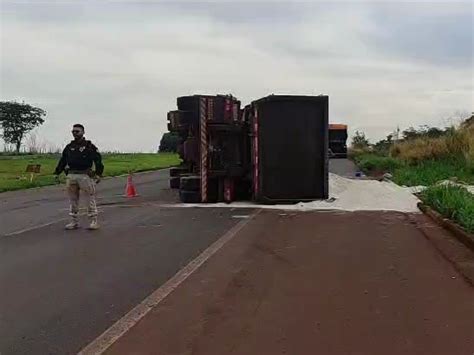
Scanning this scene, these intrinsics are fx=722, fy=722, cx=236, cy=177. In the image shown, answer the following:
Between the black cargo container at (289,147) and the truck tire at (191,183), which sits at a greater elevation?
the black cargo container at (289,147)

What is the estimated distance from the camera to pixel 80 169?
13.1m

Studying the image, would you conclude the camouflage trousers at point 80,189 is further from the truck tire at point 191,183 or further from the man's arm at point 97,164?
the truck tire at point 191,183

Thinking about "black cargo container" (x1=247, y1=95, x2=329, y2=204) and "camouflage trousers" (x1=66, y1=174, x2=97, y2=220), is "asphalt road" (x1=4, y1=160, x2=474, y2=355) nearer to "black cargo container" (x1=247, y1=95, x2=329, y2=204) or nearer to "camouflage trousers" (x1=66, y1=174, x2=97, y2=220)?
"camouflage trousers" (x1=66, y1=174, x2=97, y2=220)

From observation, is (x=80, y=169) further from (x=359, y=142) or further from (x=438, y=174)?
(x=359, y=142)

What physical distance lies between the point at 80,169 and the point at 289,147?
6.20 m

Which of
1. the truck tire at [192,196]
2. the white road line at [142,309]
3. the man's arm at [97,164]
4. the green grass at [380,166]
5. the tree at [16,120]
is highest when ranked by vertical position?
the tree at [16,120]

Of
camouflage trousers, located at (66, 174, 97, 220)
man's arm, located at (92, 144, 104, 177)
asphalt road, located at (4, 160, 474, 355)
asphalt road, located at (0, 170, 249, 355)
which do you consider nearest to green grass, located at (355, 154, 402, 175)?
asphalt road, located at (0, 170, 249, 355)

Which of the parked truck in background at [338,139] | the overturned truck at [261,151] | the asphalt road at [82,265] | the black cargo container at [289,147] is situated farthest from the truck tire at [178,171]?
the parked truck in background at [338,139]

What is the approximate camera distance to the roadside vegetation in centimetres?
1345

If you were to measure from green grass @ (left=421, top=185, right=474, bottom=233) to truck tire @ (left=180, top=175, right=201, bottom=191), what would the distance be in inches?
215

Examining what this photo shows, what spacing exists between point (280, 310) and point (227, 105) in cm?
1267

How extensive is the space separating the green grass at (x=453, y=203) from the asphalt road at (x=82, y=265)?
399cm

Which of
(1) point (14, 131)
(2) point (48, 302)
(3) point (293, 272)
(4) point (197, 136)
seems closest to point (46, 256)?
(2) point (48, 302)

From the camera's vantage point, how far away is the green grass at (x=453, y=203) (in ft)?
38.6
